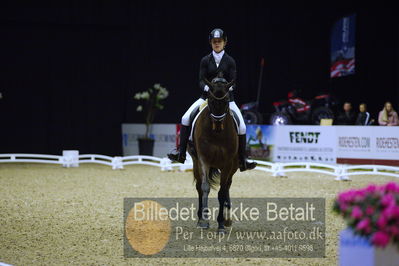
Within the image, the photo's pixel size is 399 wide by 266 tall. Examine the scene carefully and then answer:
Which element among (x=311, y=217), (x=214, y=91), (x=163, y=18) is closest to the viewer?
(x=214, y=91)

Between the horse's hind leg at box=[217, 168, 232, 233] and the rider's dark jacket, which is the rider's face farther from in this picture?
the horse's hind leg at box=[217, 168, 232, 233]

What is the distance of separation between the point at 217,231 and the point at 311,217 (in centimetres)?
181

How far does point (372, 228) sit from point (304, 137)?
42.9 feet

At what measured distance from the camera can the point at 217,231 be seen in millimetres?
7074

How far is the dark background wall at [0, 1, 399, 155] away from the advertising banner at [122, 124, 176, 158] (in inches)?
15.1

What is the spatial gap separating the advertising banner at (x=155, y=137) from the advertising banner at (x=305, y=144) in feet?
12.2

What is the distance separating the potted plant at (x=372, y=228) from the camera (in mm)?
3227

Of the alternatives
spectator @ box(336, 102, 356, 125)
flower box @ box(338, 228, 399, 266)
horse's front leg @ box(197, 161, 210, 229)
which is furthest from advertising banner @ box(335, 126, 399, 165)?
flower box @ box(338, 228, 399, 266)

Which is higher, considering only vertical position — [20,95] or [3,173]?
[20,95]

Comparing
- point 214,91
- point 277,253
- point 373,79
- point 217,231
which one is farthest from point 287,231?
point 373,79

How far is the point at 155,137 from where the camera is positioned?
19.9 meters

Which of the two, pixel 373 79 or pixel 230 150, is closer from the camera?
pixel 230 150

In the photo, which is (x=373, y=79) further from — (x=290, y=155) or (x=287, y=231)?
(x=287, y=231)

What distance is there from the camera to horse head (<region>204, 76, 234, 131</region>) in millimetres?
6680
